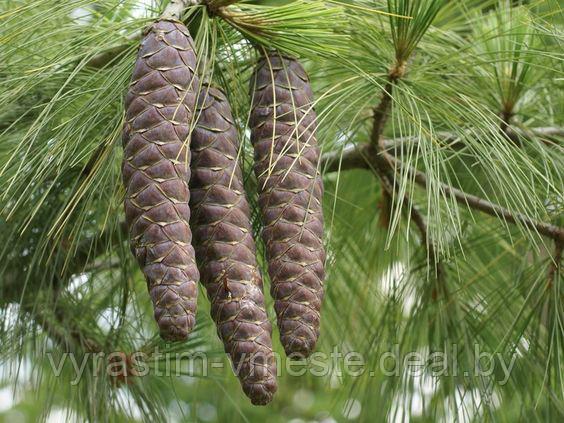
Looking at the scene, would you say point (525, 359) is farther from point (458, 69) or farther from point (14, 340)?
point (14, 340)

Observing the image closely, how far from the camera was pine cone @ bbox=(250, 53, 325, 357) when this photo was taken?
115cm

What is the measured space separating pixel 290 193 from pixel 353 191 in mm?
1022

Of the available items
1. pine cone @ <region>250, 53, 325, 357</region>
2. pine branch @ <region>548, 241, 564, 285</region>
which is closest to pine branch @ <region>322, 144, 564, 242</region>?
pine branch @ <region>548, 241, 564, 285</region>

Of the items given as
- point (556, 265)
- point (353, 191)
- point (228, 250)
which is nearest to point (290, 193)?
point (228, 250)

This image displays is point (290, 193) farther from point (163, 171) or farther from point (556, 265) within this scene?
point (556, 265)

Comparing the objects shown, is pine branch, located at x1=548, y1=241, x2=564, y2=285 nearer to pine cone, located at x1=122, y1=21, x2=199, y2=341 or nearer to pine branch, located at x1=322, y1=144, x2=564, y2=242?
pine branch, located at x1=322, y1=144, x2=564, y2=242

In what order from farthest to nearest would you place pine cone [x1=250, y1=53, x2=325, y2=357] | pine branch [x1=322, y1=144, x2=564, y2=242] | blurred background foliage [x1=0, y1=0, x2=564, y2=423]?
1. pine branch [x1=322, y1=144, x2=564, y2=242]
2. blurred background foliage [x1=0, y1=0, x2=564, y2=423]
3. pine cone [x1=250, y1=53, x2=325, y2=357]

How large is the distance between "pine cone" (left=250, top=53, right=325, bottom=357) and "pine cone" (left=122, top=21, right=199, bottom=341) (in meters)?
0.14

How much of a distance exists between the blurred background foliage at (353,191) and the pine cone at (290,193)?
0.16 feet

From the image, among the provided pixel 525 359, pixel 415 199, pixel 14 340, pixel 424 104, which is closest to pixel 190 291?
pixel 424 104

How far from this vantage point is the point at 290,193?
1223 millimetres

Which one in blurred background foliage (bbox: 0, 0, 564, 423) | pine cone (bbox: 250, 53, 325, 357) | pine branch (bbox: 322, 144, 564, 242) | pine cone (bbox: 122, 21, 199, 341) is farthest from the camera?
pine branch (bbox: 322, 144, 564, 242)

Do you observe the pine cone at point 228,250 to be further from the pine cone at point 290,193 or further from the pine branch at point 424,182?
the pine branch at point 424,182

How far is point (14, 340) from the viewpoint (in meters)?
1.73
